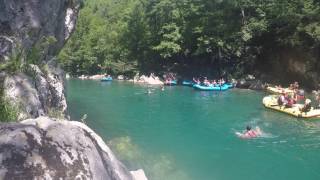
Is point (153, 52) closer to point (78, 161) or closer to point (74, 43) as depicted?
point (74, 43)

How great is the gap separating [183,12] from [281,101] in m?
22.7

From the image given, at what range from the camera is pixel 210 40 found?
42625 mm

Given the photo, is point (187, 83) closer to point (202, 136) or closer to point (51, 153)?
point (202, 136)

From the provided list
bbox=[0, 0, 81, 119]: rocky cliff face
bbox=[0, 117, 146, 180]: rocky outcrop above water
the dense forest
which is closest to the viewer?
bbox=[0, 117, 146, 180]: rocky outcrop above water

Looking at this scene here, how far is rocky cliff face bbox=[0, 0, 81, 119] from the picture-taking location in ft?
27.6

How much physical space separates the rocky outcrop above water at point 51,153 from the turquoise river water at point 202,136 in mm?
10214

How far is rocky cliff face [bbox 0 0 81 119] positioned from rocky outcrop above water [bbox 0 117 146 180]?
374 centimetres

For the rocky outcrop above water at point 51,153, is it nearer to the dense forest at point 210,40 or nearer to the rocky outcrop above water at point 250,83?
the dense forest at point 210,40

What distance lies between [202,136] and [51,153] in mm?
18126

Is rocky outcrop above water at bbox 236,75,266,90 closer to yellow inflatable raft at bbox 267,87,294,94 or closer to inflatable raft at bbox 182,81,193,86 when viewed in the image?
yellow inflatable raft at bbox 267,87,294,94

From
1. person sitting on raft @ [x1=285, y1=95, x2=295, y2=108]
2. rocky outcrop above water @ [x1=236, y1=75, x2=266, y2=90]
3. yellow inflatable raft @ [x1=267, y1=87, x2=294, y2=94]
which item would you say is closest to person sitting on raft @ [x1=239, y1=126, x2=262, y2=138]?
person sitting on raft @ [x1=285, y1=95, x2=295, y2=108]

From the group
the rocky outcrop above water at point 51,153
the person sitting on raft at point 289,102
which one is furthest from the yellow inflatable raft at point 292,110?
the rocky outcrop above water at point 51,153

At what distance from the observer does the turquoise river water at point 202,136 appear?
15531 mm

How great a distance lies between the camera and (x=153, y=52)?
49.9 metres
